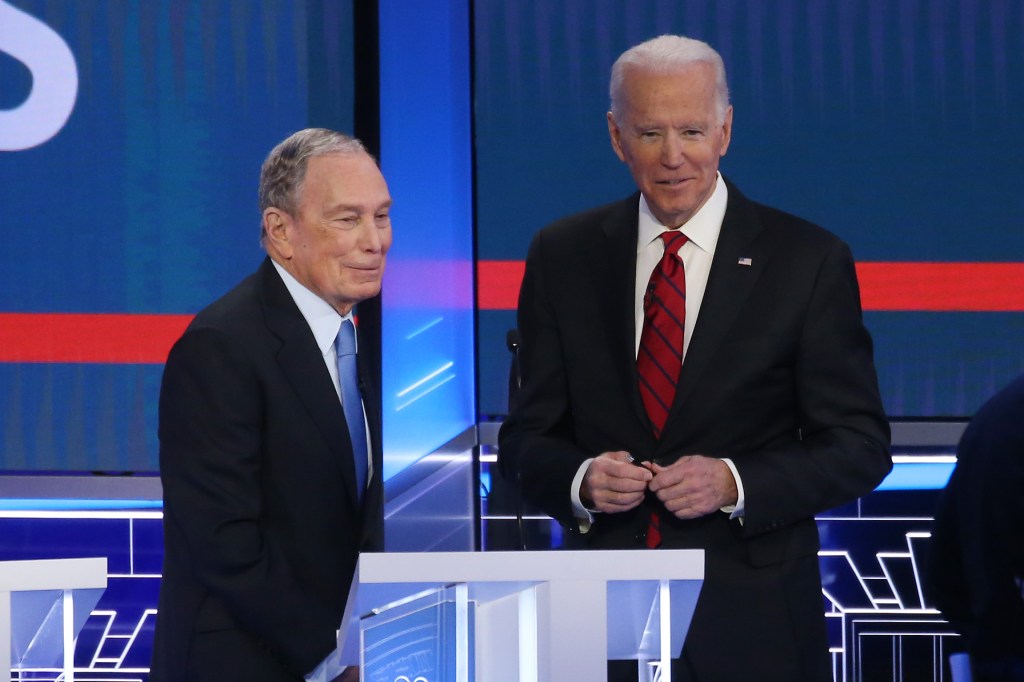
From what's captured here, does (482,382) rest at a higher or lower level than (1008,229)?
lower

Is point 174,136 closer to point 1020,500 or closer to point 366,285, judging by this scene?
point 366,285

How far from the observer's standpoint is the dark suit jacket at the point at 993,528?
6.75ft

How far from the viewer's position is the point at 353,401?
204cm

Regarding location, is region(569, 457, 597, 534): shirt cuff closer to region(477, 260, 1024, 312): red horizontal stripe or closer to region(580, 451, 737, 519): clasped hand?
region(580, 451, 737, 519): clasped hand

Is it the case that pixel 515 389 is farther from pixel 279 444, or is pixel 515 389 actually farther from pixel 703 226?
pixel 279 444

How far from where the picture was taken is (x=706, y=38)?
4.64 metres

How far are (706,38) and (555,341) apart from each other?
263 centimetres

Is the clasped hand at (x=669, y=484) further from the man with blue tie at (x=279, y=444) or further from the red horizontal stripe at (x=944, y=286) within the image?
the red horizontal stripe at (x=944, y=286)

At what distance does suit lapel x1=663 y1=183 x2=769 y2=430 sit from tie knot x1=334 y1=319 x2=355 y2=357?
51 cm

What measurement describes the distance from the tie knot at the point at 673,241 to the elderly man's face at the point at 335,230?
0.49 meters

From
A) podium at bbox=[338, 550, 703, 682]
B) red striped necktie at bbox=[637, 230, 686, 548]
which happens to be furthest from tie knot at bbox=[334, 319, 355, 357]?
podium at bbox=[338, 550, 703, 682]

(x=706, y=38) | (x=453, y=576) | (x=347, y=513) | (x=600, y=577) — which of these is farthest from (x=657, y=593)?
(x=706, y=38)

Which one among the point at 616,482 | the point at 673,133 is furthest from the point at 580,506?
the point at 673,133

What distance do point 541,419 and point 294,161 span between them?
1.97 ft
